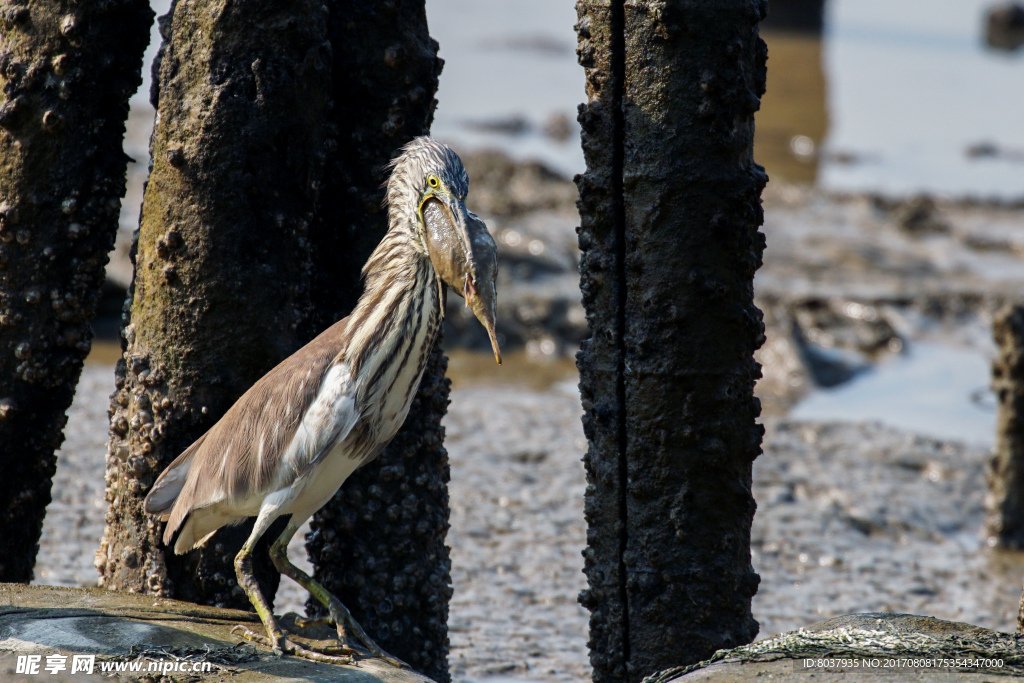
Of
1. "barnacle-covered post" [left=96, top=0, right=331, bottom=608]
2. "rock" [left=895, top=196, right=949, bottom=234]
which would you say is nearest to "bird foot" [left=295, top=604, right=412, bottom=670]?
"barnacle-covered post" [left=96, top=0, right=331, bottom=608]

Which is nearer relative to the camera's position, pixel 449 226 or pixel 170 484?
pixel 449 226

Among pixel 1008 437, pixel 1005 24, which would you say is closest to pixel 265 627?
pixel 1008 437

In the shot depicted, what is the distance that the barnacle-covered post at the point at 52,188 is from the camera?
3803mm

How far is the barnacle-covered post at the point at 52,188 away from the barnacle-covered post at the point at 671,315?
5.59 feet

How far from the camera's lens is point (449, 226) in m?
3.23

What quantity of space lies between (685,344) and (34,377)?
230 cm

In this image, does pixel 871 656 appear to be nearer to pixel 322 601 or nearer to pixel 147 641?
pixel 322 601

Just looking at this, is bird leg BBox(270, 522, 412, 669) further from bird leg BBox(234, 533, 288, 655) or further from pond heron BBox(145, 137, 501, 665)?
bird leg BBox(234, 533, 288, 655)

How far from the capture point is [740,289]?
3557 mm

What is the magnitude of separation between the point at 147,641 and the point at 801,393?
21.0 feet

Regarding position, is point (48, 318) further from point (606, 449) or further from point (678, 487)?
point (678, 487)

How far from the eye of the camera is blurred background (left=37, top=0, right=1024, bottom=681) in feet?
18.7

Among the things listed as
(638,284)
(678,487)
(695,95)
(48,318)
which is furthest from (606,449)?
(48,318)

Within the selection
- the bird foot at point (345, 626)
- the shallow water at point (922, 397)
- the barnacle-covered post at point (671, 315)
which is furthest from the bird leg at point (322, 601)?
the shallow water at point (922, 397)
